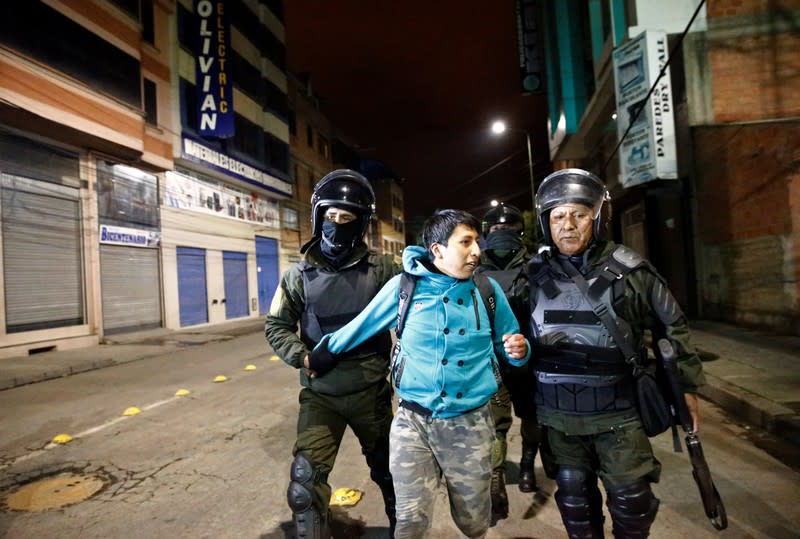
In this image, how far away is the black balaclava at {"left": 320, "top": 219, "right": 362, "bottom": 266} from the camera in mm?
2670

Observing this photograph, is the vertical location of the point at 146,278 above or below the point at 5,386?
above

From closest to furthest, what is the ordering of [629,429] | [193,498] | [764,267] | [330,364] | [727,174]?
[629,429], [330,364], [193,498], [764,267], [727,174]

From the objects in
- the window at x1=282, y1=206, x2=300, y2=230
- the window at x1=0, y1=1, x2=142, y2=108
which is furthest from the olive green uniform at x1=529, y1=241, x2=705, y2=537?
the window at x1=282, y1=206, x2=300, y2=230

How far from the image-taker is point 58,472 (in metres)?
3.94

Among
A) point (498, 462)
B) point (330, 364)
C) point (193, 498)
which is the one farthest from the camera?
point (193, 498)

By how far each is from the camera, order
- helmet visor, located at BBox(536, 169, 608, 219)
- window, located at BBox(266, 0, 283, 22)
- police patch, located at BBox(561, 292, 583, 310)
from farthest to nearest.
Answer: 1. window, located at BBox(266, 0, 283, 22)
2. helmet visor, located at BBox(536, 169, 608, 219)
3. police patch, located at BBox(561, 292, 583, 310)

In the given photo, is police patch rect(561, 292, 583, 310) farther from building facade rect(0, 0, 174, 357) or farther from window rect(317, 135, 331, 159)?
window rect(317, 135, 331, 159)

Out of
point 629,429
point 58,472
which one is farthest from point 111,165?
point 629,429

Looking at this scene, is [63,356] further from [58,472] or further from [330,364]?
[330,364]

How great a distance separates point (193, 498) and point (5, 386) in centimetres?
698

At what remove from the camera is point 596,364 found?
7.34 ft

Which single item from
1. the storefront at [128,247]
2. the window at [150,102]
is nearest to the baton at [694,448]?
the storefront at [128,247]

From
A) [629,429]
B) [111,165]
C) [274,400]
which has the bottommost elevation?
[274,400]

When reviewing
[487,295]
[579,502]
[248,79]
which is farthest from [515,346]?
[248,79]
